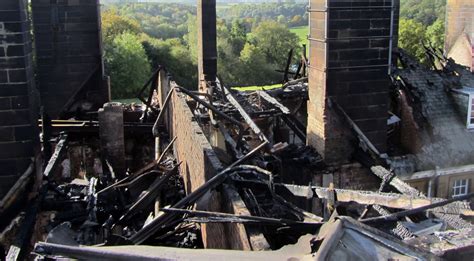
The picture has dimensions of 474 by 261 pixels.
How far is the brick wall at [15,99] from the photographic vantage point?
27.9 ft

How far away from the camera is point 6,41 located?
8.51m

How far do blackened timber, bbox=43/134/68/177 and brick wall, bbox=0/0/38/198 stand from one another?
1353mm

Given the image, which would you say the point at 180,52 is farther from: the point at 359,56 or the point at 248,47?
the point at 359,56

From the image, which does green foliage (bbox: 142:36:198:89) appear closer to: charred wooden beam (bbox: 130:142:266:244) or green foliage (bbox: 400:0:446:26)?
green foliage (bbox: 400:0:446:26)

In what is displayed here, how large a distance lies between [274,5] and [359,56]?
146432 mm

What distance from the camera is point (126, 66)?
5419cm

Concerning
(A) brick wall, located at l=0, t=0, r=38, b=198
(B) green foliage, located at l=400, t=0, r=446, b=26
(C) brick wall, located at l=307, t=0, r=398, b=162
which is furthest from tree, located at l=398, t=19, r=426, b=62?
(A) brick wall, located at l=0, t=0, r=38, b=198

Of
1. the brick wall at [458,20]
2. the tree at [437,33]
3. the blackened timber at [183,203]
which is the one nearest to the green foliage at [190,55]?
the tree at [437,33]

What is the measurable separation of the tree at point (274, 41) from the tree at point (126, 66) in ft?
55.2

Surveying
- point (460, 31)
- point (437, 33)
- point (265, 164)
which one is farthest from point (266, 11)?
point (265, 164)

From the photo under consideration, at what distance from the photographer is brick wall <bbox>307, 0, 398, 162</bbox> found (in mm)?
11133

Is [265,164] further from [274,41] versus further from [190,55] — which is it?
[274,41]

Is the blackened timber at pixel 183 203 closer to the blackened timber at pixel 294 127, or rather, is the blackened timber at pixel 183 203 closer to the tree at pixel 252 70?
the blackened timber at pixel 294 127

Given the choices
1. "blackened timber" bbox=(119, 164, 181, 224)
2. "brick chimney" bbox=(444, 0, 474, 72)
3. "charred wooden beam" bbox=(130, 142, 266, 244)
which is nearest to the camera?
"charred wooden beam" bbox=(130, 142, 266, 244)
